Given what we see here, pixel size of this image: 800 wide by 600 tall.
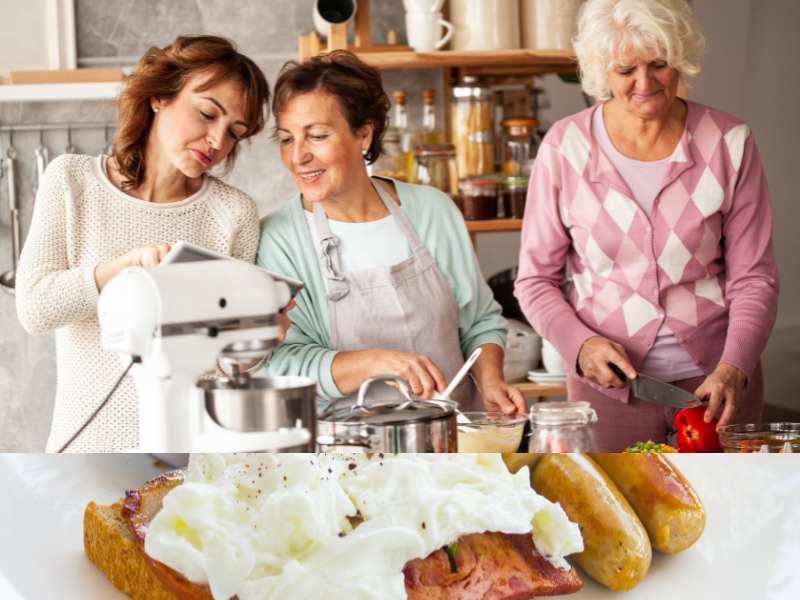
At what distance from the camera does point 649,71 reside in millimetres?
979

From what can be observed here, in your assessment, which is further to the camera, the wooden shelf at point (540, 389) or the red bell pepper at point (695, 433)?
the wooden shelf at point (540, 389)

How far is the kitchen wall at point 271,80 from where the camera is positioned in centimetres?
105

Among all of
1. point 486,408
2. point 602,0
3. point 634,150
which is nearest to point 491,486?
point 486,408

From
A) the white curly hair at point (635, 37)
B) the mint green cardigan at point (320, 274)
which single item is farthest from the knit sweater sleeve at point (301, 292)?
the white curly hair at point (635, 37)

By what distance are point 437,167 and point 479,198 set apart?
6 centimetres

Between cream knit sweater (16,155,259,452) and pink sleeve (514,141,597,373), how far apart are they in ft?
0.92

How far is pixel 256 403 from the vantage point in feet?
2.00

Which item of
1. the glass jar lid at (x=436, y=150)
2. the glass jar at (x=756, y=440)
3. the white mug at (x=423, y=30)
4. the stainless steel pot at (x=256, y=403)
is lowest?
the glass jar at (x=756, y=440)

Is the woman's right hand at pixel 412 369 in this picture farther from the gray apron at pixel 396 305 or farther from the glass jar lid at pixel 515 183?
the glass jar lid at pixel 515 183

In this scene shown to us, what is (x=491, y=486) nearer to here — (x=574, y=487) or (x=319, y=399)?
(x=574, y=487)

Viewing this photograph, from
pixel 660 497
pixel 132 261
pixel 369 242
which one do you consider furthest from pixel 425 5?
pixel 660 497

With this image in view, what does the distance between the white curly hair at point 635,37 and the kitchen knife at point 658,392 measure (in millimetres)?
279

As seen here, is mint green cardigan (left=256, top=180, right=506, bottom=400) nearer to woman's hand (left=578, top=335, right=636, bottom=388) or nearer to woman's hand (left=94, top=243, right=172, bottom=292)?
woman's hand (left=578, top=335, right=636, bottom=388)

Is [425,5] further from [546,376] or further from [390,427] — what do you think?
[390,427]
